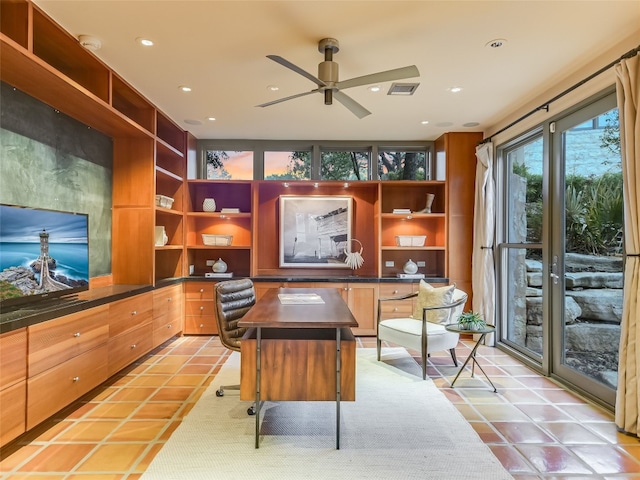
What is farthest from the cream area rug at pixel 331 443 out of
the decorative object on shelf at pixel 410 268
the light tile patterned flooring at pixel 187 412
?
the decorative object on shelf at pixel 410 268

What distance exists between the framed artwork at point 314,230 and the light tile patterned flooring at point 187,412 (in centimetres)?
212

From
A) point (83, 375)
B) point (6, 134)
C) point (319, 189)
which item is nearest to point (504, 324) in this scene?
point (319, 189)

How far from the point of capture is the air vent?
3.49 metres

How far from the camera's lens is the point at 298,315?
2.41 m

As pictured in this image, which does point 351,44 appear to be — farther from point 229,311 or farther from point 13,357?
point 13,357

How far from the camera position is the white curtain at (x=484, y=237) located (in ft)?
15.0

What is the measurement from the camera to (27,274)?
99.4 inches

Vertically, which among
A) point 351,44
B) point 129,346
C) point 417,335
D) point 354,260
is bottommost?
point 129,346

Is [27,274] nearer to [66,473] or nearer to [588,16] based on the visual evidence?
[66,473]

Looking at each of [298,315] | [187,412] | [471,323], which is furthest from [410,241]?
[187,412]

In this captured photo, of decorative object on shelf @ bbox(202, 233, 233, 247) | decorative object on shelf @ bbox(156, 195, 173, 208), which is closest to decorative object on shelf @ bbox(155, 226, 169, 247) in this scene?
decorative object on shelf @ bbox(156, 195, 173, 208)

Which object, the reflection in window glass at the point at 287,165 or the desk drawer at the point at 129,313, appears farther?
the reflection in window glass at the point at 287,165

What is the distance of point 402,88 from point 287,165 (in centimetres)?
240

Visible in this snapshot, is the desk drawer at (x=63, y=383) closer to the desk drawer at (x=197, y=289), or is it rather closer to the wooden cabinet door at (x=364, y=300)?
the desk drawer at (x=197, y=289)
